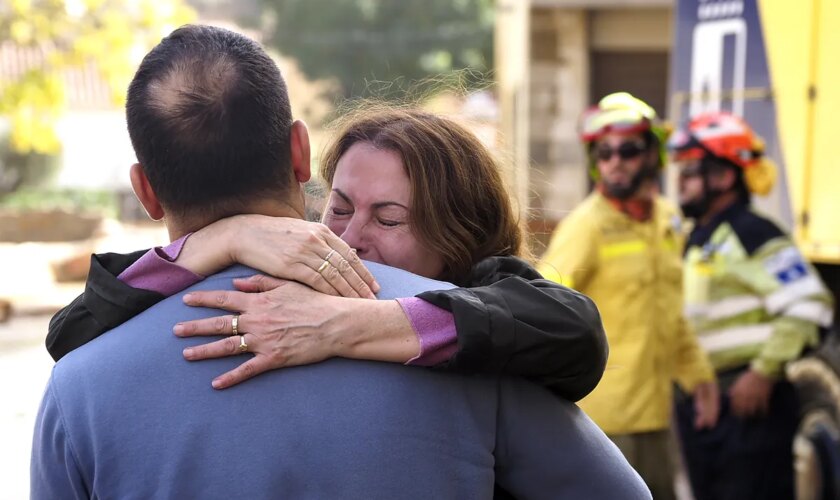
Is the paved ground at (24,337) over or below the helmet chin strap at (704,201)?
below

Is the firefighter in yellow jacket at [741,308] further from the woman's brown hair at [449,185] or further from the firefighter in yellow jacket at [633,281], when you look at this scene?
the woman's brown hair at [449,185]

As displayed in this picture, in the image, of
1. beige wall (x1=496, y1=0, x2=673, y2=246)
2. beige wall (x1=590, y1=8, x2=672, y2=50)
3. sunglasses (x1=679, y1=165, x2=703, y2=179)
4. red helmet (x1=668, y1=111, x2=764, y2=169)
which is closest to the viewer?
red helmet (x1=668, y1=111, x2=764, y2=169)

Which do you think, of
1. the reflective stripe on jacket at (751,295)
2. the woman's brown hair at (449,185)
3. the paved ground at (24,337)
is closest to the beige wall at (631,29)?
the paved ground at (24,337)

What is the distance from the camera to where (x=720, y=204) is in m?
6.05

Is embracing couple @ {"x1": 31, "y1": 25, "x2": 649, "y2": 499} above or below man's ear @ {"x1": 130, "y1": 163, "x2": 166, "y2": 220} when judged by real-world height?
below

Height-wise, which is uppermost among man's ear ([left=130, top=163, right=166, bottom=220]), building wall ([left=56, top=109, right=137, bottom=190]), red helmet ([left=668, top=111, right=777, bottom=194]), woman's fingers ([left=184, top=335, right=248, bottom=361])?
man's ear ([left=130, top=163, right=166, bottom=220])

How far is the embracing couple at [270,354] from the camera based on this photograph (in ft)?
5.25

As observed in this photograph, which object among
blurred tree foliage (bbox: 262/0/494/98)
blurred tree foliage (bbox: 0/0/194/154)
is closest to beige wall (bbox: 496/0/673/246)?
blurred tree foliage (bbox: 0/0/194/154)

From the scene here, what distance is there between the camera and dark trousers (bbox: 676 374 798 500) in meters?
5.88

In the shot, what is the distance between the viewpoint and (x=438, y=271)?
2.14 metres

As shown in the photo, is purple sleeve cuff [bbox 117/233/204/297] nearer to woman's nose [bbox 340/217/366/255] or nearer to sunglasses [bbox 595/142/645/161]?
woman's nose [bbox 340/217/366/255]

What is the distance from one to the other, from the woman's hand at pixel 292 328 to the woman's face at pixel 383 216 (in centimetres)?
41

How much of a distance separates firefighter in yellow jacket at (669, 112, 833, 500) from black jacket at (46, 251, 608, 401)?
410 centimetres

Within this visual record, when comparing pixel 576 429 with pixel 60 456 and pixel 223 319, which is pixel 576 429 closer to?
pixel 223 319
